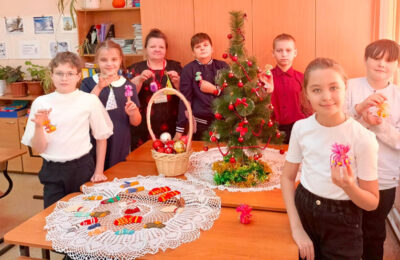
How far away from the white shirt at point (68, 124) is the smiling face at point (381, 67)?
1.43 metres

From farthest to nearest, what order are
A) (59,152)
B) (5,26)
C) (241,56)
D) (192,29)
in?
(5,26) < (192,29) < (59,152) < (241,56)

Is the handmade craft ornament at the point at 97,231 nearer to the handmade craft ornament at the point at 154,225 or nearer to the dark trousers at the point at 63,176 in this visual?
the handmade craft ornament at the point at 154,225

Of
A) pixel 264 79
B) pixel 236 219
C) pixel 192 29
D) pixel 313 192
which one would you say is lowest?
pixel 236 219

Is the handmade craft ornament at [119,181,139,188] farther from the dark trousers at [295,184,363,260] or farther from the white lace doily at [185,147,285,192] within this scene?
the dark trousers at [295,184,363,260]

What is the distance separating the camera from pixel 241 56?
6.32 ft


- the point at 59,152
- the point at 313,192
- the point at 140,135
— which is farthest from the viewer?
the point at 140,135

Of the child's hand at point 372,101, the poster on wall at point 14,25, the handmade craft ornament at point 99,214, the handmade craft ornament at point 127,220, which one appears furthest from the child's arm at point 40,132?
the poster on wall at point 14,25

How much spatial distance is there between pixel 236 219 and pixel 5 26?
4.88m

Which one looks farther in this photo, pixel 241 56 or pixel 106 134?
pixel 106 134

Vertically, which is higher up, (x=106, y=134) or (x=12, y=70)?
(x=12, y=70)

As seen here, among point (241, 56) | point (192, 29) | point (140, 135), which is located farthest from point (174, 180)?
point (192, 29)

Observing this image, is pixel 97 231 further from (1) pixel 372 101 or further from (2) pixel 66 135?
(1) pixel 372 101

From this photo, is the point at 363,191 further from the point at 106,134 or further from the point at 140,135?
the point at 140,135

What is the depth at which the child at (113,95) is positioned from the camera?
8.48 ft
